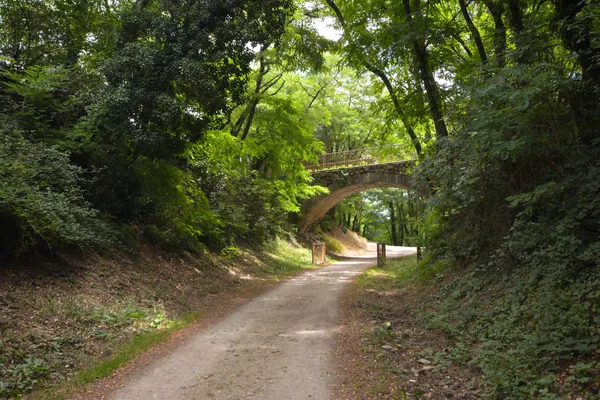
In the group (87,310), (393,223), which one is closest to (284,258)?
(87,310)

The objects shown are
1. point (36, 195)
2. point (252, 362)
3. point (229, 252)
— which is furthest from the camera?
point (229, 252)

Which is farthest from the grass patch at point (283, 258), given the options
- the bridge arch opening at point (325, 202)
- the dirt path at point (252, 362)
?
the dirt path at point (252, 362)

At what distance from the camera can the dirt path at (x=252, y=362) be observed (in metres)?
4.16

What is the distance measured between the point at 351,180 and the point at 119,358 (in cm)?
1930

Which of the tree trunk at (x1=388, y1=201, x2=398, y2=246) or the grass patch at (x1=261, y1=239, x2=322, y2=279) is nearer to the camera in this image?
the grass patch at (x1=261, y1=239, x2=322, y2=279)

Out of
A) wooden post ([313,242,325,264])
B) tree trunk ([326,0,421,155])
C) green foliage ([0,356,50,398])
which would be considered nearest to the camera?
green foliage ([0,356,50,398])

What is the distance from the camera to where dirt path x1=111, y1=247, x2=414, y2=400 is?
4.16 m

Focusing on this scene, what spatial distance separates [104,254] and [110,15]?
589 cm

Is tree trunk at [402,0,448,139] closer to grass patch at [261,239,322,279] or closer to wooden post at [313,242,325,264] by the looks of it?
grass patch at [261,239,322,279]

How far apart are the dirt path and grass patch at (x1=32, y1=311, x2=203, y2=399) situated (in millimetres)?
439

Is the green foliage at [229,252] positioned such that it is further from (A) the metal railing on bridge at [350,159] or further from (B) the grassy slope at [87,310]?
(A) the metal railing on bridge at [350,159]

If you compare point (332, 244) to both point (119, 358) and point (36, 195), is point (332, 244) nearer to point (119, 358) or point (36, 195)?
point (36, 195)

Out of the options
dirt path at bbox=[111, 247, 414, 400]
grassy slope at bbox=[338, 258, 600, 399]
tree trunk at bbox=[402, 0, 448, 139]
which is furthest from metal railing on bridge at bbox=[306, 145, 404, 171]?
grassy slope at bbox=[338, 258, 600, 399]

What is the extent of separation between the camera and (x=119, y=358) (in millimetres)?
5074
